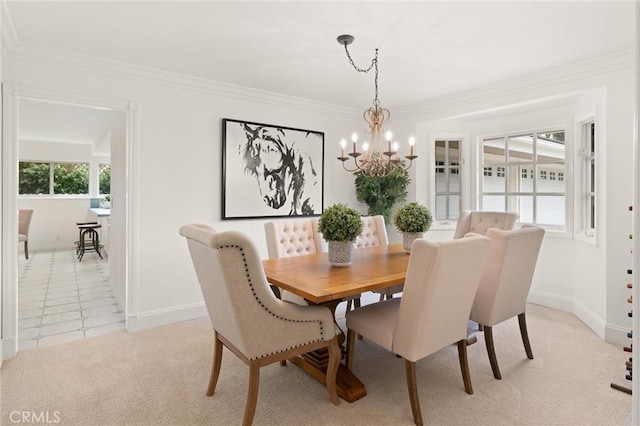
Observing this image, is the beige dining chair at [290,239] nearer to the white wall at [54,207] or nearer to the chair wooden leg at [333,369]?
the chair wooden leg at [333,369]

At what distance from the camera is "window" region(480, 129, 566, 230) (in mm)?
4039

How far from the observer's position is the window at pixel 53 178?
25.9 feet

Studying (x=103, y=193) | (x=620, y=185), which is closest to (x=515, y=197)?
(x=620, y=185)

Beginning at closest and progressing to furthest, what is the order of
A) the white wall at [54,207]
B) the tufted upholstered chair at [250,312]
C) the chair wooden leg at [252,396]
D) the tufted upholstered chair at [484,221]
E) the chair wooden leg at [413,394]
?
the tufted upholstered chair at [250,312]
the chair wooden leg at [252,396]
the chair wooden leg at [413,394]
the tufted upholstered chair at [484,221]
the white wall at [54,207]

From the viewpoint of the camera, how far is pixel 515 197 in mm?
4398

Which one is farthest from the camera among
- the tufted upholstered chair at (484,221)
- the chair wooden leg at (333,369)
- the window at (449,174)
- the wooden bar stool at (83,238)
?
the wooden bar stool at (83,238)

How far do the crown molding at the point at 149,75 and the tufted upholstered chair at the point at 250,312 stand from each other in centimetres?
211

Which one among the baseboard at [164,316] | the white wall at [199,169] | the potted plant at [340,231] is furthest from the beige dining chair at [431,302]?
the baseboard at [164,316]

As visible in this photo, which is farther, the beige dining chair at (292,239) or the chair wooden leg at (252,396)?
the beige dining chair at (292,239)

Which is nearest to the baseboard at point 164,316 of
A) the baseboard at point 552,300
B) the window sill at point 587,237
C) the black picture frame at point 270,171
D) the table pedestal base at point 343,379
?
the black picture frame at point 270,171

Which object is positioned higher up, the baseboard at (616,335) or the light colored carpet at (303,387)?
the baseboard at (616,335)

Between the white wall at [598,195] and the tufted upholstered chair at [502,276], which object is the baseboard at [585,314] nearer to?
the white wall at [598,195]

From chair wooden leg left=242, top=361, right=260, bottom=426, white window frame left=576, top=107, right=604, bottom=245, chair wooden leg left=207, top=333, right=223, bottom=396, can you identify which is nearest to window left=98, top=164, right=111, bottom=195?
chair wooden leg left=207, top=333, right=223, bottom=396

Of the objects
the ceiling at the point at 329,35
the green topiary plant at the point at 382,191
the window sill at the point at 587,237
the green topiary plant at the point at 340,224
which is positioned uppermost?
the ceiling at the point at 329,35
